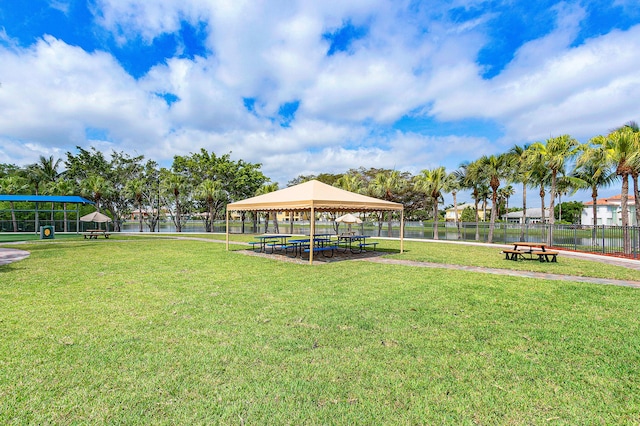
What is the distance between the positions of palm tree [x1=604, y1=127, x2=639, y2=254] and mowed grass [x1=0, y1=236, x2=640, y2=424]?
10.5 meters

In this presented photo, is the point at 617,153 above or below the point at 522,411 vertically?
above

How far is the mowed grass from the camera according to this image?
270 centimetres

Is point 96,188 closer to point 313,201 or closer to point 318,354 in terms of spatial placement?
point 313,201

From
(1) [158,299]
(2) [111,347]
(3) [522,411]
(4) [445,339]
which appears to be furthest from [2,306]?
(3) [522,411]

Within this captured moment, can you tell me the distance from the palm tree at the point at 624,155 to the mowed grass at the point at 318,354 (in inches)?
414

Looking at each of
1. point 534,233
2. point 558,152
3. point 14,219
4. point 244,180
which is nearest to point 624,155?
point 558,152

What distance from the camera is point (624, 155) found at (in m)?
14.5

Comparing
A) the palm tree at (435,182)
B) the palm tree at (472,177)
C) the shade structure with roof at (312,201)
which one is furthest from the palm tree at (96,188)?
the palm tree at (472,177)

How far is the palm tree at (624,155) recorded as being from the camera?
46.3 ft

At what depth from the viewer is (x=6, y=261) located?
11383 mm

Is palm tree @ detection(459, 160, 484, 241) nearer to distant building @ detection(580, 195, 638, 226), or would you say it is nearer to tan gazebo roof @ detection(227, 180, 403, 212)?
tan gazebo roof @ detection(227, 180, 403, 212)

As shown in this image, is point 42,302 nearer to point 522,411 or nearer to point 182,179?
point 522,411

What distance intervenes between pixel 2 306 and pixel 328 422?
679 cm

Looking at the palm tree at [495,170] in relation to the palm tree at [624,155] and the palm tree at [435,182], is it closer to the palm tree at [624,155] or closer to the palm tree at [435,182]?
the palm tree at [435,182]
